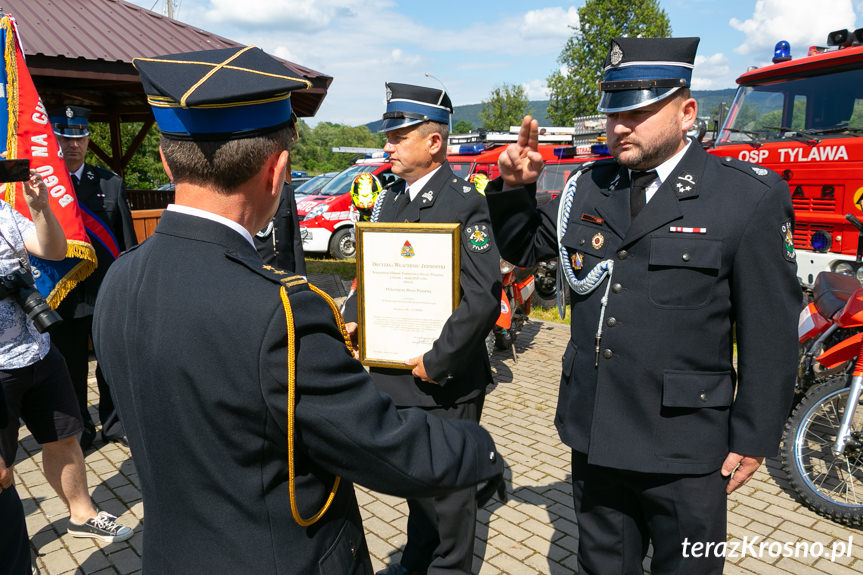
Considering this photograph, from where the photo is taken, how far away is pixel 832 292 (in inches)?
171

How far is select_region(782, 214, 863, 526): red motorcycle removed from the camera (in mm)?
3682

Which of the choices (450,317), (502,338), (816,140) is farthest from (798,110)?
(450,317)

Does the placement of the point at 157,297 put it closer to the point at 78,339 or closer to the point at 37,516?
the point at 37,516

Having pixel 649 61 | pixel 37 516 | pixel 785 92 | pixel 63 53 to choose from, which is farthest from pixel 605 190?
pixel 63 53

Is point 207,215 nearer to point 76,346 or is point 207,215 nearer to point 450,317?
point 450,317

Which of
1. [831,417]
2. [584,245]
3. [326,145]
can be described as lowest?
[831,417]

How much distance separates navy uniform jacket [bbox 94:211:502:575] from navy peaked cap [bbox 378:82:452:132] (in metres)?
1.89

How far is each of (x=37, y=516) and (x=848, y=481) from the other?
5.17 m

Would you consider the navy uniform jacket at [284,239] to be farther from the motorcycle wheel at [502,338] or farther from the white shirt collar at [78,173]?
the motorcycle wheel at [502,338]

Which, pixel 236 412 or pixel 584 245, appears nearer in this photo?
pixel 236 412

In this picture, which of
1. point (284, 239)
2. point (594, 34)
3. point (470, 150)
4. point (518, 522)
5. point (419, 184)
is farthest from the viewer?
point (594, 34)

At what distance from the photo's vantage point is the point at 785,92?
639cm

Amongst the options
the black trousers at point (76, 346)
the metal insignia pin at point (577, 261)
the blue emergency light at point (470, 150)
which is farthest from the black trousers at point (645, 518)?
the blue emergency light at point (470, 150)

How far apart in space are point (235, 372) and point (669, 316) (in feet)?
5.19
